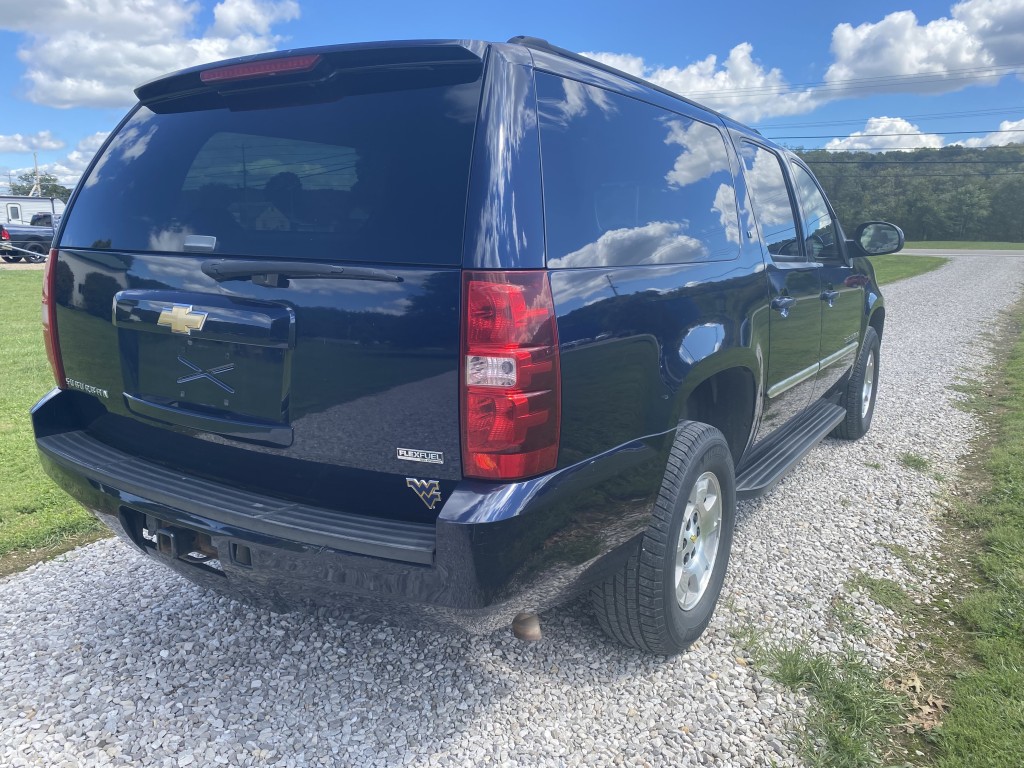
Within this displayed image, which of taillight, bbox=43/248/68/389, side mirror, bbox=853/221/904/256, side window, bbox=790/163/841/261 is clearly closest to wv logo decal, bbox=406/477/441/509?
taillight, bbox=43/248/68/389

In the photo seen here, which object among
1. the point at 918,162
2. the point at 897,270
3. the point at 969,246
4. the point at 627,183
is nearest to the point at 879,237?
the point at 627,183

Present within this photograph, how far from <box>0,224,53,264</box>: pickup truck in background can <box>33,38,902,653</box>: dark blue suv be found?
27015mm

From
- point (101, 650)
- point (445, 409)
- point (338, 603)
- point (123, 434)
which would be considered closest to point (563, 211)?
point (445, 409)

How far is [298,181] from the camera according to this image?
2.20 meters

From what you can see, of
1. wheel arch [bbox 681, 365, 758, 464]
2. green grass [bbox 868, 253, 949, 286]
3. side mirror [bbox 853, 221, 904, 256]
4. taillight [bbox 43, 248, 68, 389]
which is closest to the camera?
taillight [bbox 43, 248, 68, 389]

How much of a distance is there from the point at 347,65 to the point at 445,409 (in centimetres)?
105

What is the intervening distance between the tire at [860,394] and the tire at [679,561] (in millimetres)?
2946

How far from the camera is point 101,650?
9.06 ft

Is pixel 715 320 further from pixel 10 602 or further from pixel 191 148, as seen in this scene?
pixel 10 602

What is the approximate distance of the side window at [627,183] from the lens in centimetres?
215

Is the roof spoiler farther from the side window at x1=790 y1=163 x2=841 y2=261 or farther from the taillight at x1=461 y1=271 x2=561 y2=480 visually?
the side window at x1=790 y1=163 x2=841 y2=261

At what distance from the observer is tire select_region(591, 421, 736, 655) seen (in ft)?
8.21

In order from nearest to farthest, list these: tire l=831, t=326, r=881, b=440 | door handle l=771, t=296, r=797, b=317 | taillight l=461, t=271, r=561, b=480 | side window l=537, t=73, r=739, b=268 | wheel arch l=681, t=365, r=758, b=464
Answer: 1. taillight l=461, t=271, r=561, b=480
2. side window l=537, t=73, r=739, b=268
3. wheel arch l=681, t=365, r=758, b=464
4. door handle l=771, t=296, r=797, b=317
5. tire l=831, t=326, r=881, b=440

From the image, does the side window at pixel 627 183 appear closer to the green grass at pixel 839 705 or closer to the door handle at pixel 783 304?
the door handle at pixel 783 304
